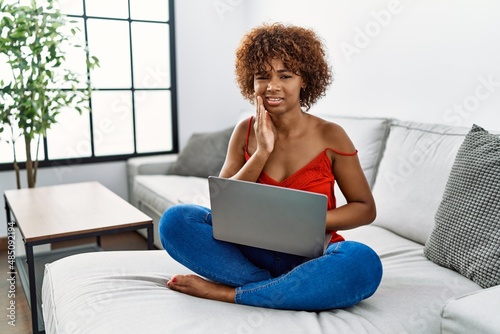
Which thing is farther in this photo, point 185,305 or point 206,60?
point 206,60

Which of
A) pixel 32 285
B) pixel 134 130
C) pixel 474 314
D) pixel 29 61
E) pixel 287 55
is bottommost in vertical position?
pixel 32 285

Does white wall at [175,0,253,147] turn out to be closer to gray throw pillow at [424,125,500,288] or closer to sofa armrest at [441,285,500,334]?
gray throw pillow at [424,125,500,288]

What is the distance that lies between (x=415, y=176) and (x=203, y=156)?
1608 millimetres

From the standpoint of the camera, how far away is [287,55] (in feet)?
4.70

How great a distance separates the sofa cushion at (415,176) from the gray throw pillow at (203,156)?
1.31m

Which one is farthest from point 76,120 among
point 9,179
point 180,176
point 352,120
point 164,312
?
point 164,312

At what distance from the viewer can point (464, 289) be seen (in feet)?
4.58

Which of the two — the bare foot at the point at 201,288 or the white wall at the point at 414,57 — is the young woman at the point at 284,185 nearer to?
the bare foot at the point at 201,288

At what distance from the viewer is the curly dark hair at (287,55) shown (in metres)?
1.45

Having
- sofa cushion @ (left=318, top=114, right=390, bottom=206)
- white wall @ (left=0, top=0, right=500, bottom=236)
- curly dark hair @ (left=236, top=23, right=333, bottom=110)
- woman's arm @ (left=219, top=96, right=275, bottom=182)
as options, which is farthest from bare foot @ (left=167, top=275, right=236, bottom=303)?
white wall @ (left=0, top=0, right=500, bottom=236)

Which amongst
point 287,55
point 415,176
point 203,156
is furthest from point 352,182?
point 203,156

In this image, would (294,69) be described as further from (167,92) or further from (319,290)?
(167,92)

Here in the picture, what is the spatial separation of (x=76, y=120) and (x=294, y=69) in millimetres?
2339

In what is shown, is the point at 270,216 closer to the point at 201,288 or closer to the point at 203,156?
the point at 201,288
